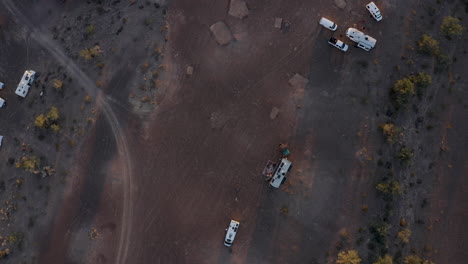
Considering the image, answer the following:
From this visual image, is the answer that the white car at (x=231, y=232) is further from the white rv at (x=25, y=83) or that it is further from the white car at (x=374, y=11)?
the white rv at (x=25, y=83)

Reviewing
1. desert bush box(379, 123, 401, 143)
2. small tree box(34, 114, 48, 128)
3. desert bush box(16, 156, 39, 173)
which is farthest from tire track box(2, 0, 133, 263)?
desert bush box(379, 123, 401, 143)

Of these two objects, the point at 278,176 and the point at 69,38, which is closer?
the point at 278,176

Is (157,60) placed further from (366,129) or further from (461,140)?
(461,140)

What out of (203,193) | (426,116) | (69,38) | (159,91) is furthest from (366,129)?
(69,38)

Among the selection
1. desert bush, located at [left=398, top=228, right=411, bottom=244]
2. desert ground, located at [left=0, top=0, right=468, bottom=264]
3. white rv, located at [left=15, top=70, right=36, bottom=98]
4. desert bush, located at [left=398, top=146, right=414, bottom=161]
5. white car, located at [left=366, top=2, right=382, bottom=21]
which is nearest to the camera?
desert bush, located at [left=398, top=228, right=411, bottom=244]

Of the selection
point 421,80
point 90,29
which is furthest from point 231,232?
point 90,29

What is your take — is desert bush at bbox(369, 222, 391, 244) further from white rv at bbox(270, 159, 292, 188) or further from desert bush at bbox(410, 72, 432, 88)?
desert bush at bbox(410, 72, 432, 88)

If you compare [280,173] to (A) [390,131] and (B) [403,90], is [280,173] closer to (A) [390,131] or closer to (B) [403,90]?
(A) [390,131]

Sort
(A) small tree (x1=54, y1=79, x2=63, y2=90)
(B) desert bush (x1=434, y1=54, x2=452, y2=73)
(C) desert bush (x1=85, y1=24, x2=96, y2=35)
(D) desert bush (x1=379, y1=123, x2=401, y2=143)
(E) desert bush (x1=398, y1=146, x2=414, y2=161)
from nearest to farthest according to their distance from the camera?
(E) desert bush (x1=398, y1=146, x2=414, y2=161) → (D) desert bush (x1=379, y1=123, x2=401, y2=143) → (B) desert bush (x1=434, y1=54, x2=452, y2=73) → (A) small tree (x1=54, y1=79, x2=63, y2=90) → (C) desert bush (x1=85, y1=24, x2=96, y2=35)
